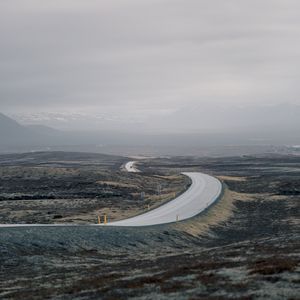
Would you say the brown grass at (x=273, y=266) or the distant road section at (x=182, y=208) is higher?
the brown grass at (x=273, y=266)

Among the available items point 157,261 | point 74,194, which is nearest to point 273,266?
point 157,261

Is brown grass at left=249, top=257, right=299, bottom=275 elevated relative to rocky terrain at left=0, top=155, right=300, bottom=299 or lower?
elevated

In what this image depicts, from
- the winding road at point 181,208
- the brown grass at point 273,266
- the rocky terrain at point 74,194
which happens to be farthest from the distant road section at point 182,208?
the brown grass at point 273,266

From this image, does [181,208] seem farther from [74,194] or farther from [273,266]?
[273,266]

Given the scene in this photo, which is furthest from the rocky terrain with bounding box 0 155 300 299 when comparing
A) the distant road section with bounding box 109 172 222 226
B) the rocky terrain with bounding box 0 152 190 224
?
the rocky terrain with bounding box 0 152 190 224

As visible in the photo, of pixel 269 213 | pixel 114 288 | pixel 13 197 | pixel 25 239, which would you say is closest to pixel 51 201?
pixel 13 197

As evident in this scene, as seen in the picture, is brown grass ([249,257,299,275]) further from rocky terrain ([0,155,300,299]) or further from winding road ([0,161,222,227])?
winding road ([0,161,222,227])

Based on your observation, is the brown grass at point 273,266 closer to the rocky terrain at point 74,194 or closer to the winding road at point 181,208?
the winding road at point 181,208
